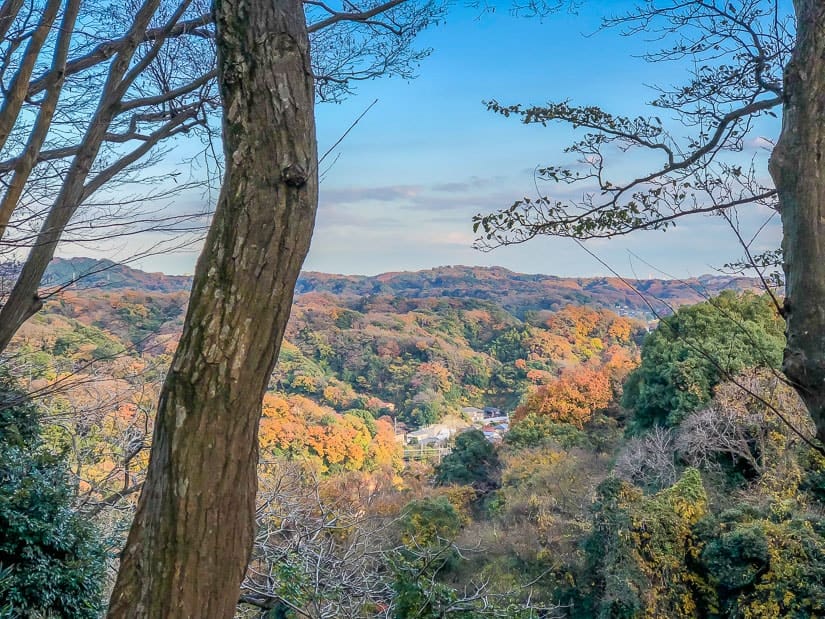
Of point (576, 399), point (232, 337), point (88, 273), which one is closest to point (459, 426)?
point (576, 399)

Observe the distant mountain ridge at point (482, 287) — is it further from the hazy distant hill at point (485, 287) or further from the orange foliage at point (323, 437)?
the orange foliage at point (323, 437)

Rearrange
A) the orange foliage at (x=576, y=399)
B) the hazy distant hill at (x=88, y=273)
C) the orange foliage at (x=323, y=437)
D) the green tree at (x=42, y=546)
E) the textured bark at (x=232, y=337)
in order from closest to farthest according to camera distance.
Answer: the textured bark at (x=232, y=337) < the hazy distant hill at (x=88, y=273) < the green tree at (x=42, y=546) < the orange foliage at (x=576, y=399) < the orange foliage at (x=323, y=437)

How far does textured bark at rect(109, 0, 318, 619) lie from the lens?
938 mm

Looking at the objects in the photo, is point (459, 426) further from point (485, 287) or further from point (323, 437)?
point (485, 287)

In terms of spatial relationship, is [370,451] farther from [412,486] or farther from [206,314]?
[206,314]

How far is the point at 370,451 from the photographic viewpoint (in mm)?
17594

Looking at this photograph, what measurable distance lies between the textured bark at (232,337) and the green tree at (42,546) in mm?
3280

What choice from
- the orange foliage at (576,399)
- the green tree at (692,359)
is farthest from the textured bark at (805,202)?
the orange foliage at (576,399)

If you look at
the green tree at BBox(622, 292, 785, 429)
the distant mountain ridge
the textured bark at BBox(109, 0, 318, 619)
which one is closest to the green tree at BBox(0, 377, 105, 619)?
the textured bark at BBox(109, 0, 318, 619)

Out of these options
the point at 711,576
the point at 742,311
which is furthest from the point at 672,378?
the point at 711,576

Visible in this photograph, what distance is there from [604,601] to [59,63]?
22.8ft

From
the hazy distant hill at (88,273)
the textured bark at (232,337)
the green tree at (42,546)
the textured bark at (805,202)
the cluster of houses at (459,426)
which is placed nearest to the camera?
the textured bark at (232,337)

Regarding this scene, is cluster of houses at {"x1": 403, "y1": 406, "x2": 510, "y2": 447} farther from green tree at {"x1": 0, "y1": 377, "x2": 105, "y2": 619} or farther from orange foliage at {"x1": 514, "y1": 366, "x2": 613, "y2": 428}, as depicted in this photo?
green tree at {"x1": 0, "y1": 377, "x2": 105, "y2": 619}

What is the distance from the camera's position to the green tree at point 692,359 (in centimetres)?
946
